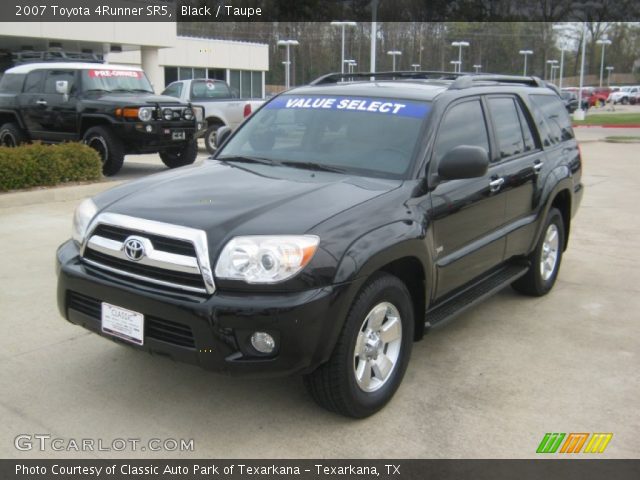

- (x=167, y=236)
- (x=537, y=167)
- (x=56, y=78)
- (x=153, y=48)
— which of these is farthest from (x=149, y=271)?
(x=153, y=48)

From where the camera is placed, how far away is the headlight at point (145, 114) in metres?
11.2

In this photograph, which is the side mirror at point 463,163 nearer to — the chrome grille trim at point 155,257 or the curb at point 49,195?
the chrome grille trim at point 155,257

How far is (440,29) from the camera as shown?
249ft

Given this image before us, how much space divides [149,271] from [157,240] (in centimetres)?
16

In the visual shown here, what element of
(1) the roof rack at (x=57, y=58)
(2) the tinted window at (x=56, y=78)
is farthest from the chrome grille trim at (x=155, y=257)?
(1) the roof rack at (x=57, y=58)

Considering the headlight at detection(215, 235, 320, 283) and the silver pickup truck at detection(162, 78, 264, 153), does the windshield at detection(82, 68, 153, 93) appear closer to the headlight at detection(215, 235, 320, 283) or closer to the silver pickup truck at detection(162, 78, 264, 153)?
the silver pickup truck at detection(162, 78, 264, 153)


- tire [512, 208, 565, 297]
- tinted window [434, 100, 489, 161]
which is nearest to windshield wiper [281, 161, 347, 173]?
tinted window [434, 100, 489, 161]

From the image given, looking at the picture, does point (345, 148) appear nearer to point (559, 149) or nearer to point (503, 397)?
point (503, 397)

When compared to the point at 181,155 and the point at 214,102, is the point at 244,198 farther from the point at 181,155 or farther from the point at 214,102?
the point at 214,102

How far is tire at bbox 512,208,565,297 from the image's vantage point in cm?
547

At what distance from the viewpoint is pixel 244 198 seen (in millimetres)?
3521

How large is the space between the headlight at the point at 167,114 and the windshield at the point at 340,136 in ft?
24.2
